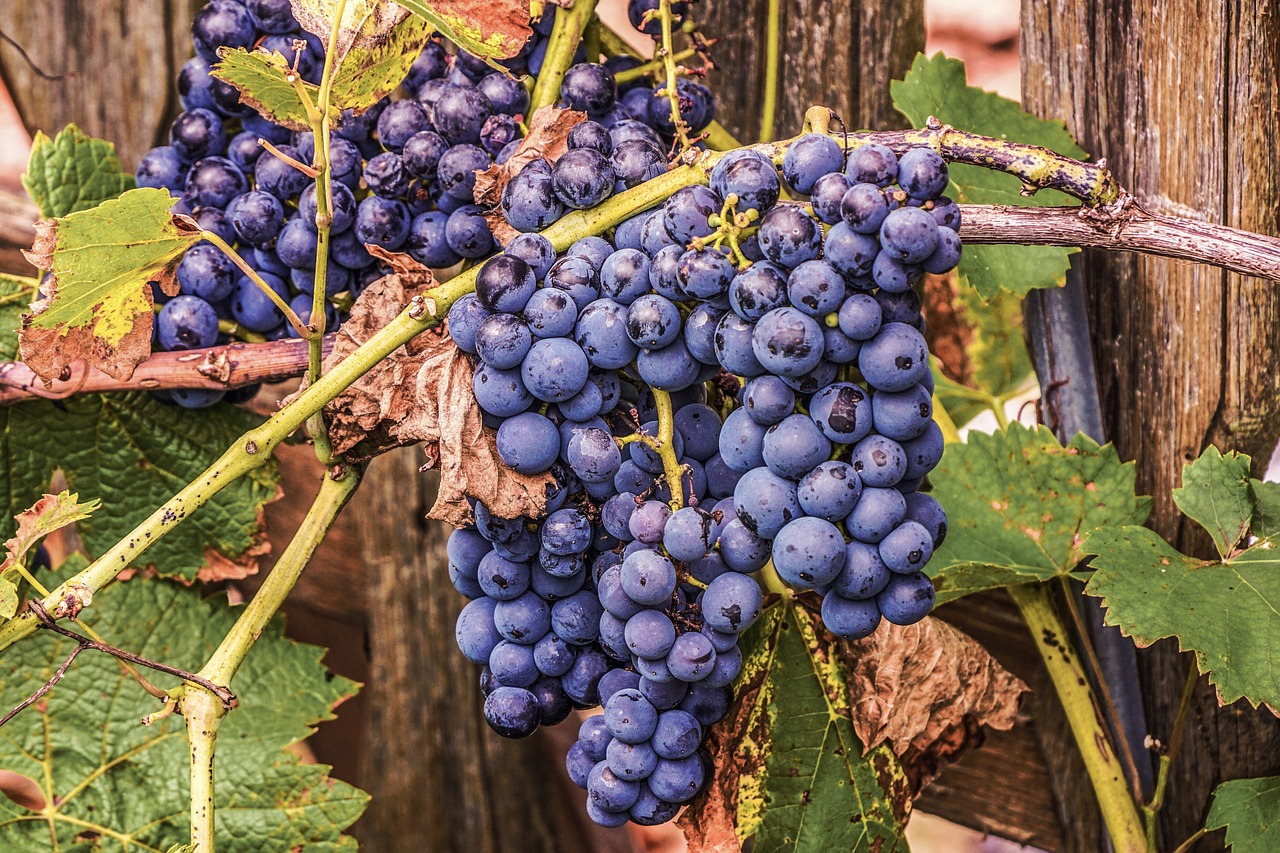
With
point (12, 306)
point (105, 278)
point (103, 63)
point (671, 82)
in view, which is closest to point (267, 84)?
point (105, 278)

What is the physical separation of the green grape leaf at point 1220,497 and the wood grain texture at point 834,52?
575 mm

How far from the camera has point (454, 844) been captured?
5.28 feet

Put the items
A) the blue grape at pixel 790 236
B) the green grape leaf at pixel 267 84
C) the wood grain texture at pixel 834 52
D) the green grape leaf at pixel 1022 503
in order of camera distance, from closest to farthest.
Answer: the blue grape at pixel 790 236
the green grape leaf at pixel 267 84
the green grape leaf at pixel 1022 503
the wood grain texture at pixel 834 52

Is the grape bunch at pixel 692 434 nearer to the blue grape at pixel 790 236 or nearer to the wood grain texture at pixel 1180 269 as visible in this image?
the blue grape at pixel 790 236

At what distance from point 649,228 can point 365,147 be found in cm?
41

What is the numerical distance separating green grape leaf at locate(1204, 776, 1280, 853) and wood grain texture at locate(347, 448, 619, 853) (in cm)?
99

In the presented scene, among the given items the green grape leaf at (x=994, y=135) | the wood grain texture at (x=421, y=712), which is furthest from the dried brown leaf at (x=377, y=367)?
the wood grain texture at (x=421, y=712)

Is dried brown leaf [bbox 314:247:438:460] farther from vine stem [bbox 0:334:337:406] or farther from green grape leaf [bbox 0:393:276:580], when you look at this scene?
green grape leaf [bbox 0:393:276:580]

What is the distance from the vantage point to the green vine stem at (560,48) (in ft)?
2.92

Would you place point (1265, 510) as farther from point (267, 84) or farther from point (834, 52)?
point (267, 84)

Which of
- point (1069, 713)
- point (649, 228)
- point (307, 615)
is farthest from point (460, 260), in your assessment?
point (307, 615)

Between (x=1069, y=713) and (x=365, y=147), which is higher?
(x=365, y=147)

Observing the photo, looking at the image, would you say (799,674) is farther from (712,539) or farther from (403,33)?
(403,33)

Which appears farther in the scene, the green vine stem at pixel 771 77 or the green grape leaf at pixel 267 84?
the green vine stem at pixel 771 77
